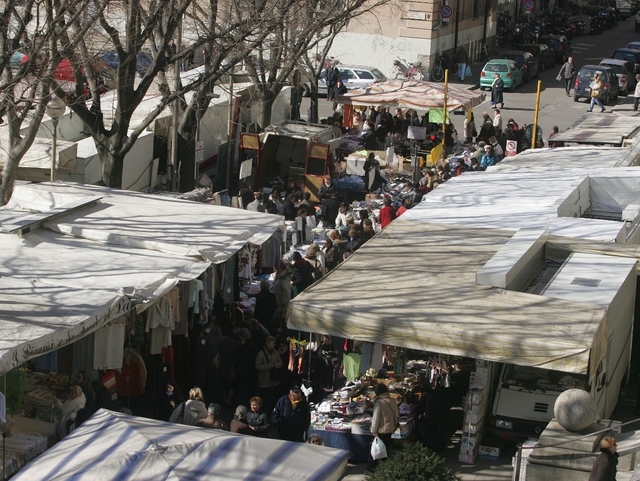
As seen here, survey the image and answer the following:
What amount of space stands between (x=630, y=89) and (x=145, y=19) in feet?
95.2

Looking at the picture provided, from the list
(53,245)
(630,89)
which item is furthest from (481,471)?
(630,89)

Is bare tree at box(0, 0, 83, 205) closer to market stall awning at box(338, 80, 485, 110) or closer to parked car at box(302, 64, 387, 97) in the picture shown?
market stall awning at box(338, 80, 485, 110)

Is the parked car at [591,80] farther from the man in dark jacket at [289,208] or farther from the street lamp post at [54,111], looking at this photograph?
the street lamp post at [54,111]

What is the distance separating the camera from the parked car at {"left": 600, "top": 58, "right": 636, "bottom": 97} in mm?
39906

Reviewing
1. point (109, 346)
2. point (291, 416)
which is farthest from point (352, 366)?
point (109, 346)

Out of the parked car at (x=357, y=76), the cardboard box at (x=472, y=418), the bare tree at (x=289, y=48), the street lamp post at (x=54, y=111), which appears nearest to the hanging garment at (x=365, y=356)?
the cardboard box at (x=472, y=418)

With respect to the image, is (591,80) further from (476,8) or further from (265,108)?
(265,108)

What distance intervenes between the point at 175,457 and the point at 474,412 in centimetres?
418

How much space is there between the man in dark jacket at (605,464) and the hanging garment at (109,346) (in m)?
5.46

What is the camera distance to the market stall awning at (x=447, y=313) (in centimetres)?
949

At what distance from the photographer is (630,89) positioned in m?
41.2

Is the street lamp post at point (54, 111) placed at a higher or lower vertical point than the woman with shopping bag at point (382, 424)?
higher

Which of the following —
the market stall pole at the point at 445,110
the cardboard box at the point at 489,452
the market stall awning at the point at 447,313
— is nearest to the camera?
the market stall awning at the point at 447,313

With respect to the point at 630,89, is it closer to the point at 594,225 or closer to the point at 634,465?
the point at 594,225
